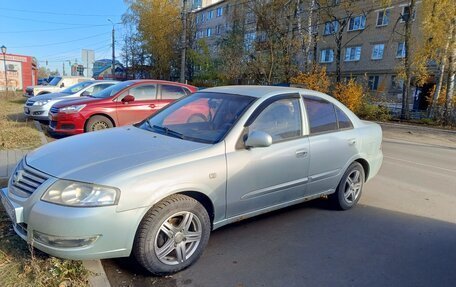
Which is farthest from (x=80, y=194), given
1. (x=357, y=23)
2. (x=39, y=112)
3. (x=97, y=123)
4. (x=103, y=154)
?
(x=357, y=23)

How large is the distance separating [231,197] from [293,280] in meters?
0.92

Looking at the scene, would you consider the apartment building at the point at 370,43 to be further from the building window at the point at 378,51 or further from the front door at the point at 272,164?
the front door at the point at 272,164

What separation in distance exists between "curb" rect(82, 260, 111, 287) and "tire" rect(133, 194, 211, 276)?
0.97ft

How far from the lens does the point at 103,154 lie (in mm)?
3020

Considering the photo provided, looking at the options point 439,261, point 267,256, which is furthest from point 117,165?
point 439,261

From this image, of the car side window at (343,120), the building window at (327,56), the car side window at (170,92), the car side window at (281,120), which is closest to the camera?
the car side window at (281,120)

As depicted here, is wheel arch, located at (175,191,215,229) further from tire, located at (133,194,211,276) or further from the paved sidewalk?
the paved sidewalk

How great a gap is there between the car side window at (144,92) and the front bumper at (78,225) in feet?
20.2

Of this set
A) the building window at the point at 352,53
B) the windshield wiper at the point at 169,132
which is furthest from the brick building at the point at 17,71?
the windshield wiper at the point at 169,132

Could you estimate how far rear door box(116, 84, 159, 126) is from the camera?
8.45 metres

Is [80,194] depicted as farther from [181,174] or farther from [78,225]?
[181,174]

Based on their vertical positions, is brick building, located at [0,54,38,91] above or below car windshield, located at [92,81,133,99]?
above

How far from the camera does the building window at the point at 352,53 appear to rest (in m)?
36.4

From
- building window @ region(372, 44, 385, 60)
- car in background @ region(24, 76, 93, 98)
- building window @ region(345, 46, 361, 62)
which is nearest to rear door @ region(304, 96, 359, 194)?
car in background @ region(24, 76, 93, 98)
